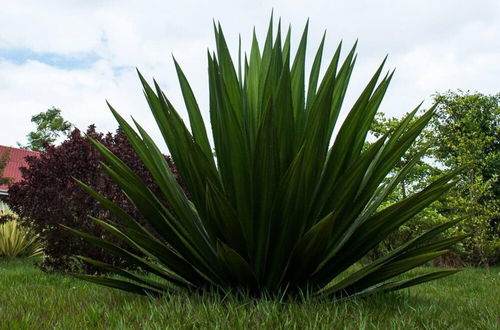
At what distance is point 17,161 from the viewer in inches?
1108

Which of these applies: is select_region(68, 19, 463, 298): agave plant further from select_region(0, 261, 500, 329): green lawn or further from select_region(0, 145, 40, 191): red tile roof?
select_region(0, 145, 40, 191): red tile roof

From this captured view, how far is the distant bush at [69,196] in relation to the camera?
23.6 feet

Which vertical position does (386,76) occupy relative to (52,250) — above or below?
above

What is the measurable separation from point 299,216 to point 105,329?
3.86 feet

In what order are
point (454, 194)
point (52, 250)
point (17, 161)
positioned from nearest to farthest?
point (52, 250) → point (454, 194) → point (17, 161)

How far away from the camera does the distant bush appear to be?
Result: 7.19 m

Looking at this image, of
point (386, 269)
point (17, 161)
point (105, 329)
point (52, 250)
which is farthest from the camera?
point (17, 161)

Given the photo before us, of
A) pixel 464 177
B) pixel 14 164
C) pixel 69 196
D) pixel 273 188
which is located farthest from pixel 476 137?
pixel 14 164

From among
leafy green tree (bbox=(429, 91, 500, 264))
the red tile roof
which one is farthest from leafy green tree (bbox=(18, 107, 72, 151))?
leafy green tree (bbox=(429, 91, 500, 264))

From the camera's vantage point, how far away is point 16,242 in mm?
11727

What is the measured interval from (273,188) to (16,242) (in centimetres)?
1040

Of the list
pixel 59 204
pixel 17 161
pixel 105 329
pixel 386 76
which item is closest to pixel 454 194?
pixel 59 204

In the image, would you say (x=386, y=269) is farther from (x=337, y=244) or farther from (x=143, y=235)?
(x=143, y=235)

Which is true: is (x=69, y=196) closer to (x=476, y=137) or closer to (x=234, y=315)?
(x=234, y=315)
